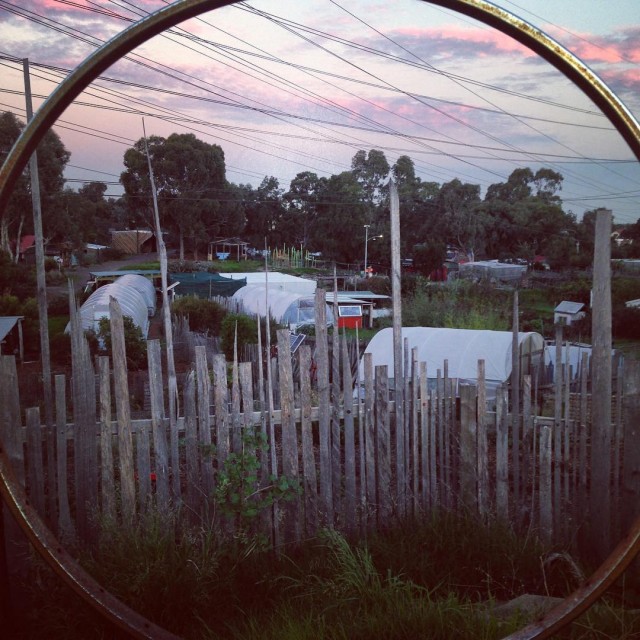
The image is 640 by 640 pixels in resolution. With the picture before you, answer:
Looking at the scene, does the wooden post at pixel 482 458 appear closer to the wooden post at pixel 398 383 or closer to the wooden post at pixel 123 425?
the wooden post at pixel 398 383

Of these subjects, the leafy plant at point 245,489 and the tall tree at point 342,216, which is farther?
the tall tree at point 342,216

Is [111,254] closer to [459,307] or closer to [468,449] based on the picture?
[459,307]

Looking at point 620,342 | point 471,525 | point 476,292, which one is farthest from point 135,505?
point 476,292

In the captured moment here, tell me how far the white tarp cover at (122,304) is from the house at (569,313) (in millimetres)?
14421

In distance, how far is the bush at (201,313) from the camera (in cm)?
2155

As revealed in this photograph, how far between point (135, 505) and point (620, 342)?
732 inches

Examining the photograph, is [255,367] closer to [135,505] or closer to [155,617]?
[135,505]

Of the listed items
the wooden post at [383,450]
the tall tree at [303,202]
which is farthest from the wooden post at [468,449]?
the tall tree at [303,202]

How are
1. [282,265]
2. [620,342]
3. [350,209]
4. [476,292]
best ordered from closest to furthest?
[620,342]
[476,292]
[350,209]
[282,265]

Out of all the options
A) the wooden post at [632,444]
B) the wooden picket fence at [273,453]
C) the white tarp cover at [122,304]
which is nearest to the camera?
the wooden post at [632,444]

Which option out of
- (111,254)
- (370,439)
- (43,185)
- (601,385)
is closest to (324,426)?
(370,439)

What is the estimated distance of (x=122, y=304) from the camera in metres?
19.4

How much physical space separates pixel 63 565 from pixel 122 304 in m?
18.3

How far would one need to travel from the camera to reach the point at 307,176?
114 ft
